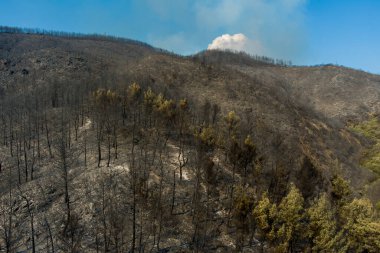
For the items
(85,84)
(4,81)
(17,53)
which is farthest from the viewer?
(17,53)

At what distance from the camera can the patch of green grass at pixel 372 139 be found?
90.9 meters

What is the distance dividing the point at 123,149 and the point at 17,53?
123147 mm

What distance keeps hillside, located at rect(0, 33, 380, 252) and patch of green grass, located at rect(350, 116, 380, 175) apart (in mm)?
1834

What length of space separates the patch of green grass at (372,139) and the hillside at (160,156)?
6.02ft

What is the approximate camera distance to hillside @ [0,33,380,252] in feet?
136

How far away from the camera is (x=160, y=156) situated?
1943 inches

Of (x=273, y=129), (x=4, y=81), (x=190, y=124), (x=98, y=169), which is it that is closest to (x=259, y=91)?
(x=273, y=129)

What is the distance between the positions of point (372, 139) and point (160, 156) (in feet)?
343

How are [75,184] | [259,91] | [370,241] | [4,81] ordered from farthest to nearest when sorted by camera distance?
[4,81] → [259,91] → [75,184] → [370,241]

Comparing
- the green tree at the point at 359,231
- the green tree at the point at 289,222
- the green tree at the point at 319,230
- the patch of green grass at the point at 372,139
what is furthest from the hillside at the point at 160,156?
the green tree at the point at 359,231

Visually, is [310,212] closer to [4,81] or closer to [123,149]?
[123,149]

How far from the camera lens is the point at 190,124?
71.1 meters

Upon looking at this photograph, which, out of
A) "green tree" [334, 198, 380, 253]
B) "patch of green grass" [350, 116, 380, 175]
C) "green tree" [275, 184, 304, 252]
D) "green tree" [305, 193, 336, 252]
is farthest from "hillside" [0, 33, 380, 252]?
"green tree" [334, 198, 380, 253]

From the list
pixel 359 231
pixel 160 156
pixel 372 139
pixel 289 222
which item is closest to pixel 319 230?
pixel 289 222
